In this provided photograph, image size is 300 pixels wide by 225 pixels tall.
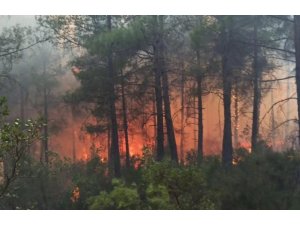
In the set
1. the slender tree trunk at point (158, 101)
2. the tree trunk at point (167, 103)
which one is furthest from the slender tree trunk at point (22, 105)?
the tree trunk at point (167, 103)

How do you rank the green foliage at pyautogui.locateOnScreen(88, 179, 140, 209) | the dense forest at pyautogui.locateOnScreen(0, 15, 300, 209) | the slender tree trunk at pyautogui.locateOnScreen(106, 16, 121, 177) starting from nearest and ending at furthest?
the green foliage at pyautogui.locateOnScreen(88, 179, 140, 209), the dense forest at pyautogui.locateOnScreen(0, 15, 300, 209), the slender tree trunk at pyautogui.locateOnScreen(106, 16, 121, 177)

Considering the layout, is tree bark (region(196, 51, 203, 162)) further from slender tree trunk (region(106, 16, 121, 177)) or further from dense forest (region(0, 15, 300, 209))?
slender tree trunk (region(106, 16, 121, 177))

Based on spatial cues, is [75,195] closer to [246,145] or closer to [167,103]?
[167,103]

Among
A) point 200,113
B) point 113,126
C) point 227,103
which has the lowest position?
point 113,126

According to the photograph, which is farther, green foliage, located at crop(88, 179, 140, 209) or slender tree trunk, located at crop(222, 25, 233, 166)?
slender tree trunk, located at crop(222, 25, 233, 166)

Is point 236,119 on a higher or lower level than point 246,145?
higher

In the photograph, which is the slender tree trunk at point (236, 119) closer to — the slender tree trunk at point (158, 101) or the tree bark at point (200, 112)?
the tree bark at point (200, 112)

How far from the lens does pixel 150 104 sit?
5258 mm

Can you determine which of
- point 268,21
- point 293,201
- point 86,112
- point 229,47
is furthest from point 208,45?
point 293,201

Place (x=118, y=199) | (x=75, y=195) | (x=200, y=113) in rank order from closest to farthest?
(x=118, y=199)
(x=75, y=195)
(x=200, y=113)

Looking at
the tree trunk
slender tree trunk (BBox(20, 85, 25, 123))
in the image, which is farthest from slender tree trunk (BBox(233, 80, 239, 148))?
slender tree trunk (BBox(20, 85, 25, 123))

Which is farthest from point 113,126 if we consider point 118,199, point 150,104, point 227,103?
point 227,103

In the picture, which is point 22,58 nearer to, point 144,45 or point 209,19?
point 144,45

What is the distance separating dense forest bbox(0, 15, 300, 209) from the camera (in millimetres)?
5082
